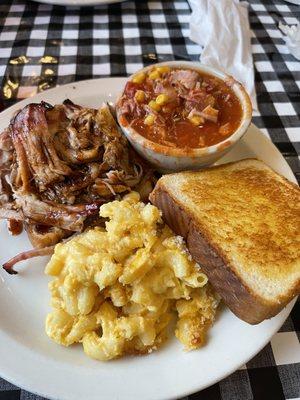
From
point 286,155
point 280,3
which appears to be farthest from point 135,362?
point 280,3

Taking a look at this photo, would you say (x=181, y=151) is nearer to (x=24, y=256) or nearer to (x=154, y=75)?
(x=154, y=75)

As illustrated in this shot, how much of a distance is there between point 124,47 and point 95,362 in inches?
92.2

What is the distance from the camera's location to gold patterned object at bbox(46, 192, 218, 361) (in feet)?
4.99

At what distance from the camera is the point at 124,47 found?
10.2 ft

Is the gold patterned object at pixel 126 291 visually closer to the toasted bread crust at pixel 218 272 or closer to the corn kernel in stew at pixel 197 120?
the toasted bread crust at pixel 218 272

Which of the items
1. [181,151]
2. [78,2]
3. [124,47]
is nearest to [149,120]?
[181,151]

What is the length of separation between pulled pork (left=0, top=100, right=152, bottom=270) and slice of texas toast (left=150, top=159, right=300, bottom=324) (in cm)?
26

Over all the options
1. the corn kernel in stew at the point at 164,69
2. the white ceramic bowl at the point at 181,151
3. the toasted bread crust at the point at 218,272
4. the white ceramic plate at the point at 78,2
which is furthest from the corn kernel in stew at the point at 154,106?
the white ceramic plate at the point at 78,2

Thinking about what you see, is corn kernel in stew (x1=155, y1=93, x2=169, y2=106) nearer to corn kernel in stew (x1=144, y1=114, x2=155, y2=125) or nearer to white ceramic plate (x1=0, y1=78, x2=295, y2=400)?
corn kernel in stew (x1=144, y1=114, x2=155, y2=125)

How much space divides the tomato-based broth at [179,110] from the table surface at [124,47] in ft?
1.98

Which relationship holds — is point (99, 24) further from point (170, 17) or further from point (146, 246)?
point (146, 246)

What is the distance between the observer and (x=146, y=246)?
5.20 ft

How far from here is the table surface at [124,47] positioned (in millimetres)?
2771

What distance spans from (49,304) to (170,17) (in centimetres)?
261
